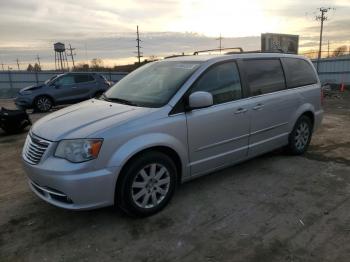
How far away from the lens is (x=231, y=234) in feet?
11.9

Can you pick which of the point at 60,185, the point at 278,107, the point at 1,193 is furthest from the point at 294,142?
the point at 1,193

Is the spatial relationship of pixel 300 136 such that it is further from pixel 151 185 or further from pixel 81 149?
pixel 81 149

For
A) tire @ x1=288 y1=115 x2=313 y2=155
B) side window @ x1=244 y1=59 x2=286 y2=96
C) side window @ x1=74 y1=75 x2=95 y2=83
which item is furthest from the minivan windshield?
side window @ x1=74 y1=75 x2=95 y2=83

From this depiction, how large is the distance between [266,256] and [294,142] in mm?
3100

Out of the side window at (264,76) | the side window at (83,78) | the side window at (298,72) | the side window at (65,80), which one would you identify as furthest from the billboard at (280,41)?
the side window at (264,76)

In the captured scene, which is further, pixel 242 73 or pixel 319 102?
pixel 319 102

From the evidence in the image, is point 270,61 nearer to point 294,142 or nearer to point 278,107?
point 278,107

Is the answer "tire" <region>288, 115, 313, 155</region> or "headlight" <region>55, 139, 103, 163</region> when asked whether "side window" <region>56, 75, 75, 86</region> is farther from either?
"headlight" <region>55, 139, 103, 163</region>

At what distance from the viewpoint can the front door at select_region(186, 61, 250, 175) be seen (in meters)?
4.34

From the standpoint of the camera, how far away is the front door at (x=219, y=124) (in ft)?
14.2

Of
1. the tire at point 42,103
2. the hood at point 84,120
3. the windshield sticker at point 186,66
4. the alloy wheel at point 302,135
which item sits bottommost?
the tire at point 42,103

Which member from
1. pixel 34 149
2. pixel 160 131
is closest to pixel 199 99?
pixel 160 131

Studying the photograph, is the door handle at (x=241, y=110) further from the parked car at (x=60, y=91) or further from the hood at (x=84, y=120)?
the parked car at (x=60, y=91)

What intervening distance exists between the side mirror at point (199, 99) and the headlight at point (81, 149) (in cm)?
114
